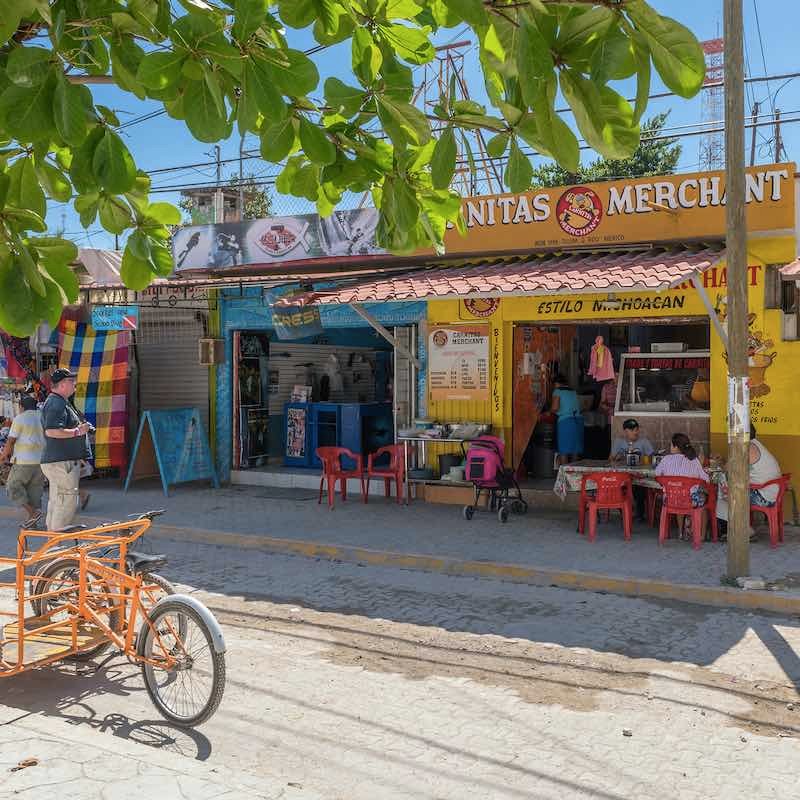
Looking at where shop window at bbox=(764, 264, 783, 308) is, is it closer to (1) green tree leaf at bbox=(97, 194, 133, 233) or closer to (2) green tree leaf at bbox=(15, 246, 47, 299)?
(1) green tree leaf at bbox=(97, 194, 133, 233)

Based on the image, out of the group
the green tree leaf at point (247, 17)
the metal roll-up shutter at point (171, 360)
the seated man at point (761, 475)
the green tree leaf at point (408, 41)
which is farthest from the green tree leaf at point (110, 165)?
the metal roll-up shutter at point (171, 360)

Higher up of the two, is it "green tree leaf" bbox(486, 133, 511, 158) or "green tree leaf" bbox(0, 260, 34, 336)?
"green tree leaf" bbox(486, 133, 511, 158)

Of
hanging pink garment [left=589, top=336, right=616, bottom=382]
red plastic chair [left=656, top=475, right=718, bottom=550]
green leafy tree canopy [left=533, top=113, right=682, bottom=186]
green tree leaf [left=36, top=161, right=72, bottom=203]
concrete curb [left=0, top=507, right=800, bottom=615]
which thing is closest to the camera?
green tree leaf [left=36, top=161, right=72, bottom=203]

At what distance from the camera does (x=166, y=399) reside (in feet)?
55.4

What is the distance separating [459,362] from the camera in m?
13.5

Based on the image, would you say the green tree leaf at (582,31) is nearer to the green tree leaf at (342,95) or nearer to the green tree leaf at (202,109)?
the green tree leaf at (342,95)

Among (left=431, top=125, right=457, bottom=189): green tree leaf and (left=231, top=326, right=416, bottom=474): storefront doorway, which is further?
(left=231, top=326, right=416, bottom=474): storefront doorway

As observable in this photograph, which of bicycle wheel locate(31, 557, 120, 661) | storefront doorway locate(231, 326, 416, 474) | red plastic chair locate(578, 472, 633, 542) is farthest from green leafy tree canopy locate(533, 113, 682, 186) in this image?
bicycle wheel locate(31, 557, 120, 661)

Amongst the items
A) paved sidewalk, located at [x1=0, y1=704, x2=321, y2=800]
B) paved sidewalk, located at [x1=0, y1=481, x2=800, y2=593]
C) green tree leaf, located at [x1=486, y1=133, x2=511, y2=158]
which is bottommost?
paved sidewalk, located at [x1=0, y1=704, x2=321, y2=800]

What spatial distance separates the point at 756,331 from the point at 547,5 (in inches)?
377

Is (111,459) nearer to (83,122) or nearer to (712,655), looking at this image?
(712,655)

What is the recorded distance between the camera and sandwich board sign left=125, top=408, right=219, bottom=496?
1467cm

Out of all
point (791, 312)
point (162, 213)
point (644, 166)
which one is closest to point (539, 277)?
point (791, 312)

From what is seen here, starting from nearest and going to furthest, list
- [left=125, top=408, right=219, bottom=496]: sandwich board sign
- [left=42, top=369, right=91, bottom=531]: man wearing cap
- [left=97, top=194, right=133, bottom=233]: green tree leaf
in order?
[left=97, top=194, right=133, bottom=233]: green tree leaf
[left=42, top=369, right=91, bottom=531]: man wearing cap
[left=125, top=408, right=219, bottom=496]: sandwich board sign
